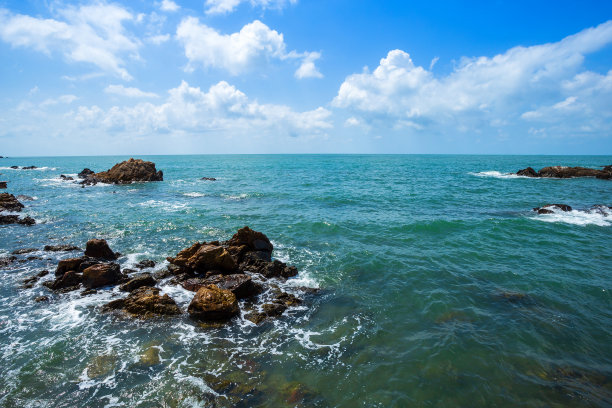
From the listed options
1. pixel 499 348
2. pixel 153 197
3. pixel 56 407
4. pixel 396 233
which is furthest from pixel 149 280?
pixel 153 197

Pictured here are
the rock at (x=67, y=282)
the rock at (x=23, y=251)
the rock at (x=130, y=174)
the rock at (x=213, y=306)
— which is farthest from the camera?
the rock at (x=130, y=174)

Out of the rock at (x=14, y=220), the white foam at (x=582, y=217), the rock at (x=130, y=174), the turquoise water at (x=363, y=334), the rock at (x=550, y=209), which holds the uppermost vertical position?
the rock at (x=130, y=174)

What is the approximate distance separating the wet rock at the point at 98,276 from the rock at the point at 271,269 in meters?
6.34

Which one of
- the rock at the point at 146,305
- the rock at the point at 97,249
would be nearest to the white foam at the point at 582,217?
the rock at the point at 146,305

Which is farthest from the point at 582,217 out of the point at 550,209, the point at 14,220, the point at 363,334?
the point at 14,220

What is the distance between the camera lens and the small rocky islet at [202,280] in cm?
1219

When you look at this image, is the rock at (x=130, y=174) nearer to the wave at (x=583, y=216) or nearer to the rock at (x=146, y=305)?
the rock at (x=146, y=305)

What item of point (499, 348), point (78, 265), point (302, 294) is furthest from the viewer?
point (78, 265)

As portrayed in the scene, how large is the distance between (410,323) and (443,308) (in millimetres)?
1963

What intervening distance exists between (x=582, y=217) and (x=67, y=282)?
3887 cm

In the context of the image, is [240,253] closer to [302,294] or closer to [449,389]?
[302,294]

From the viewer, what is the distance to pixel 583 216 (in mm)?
27172

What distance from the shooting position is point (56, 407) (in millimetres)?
7801

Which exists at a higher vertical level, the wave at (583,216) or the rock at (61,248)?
the wave at (583,216)
